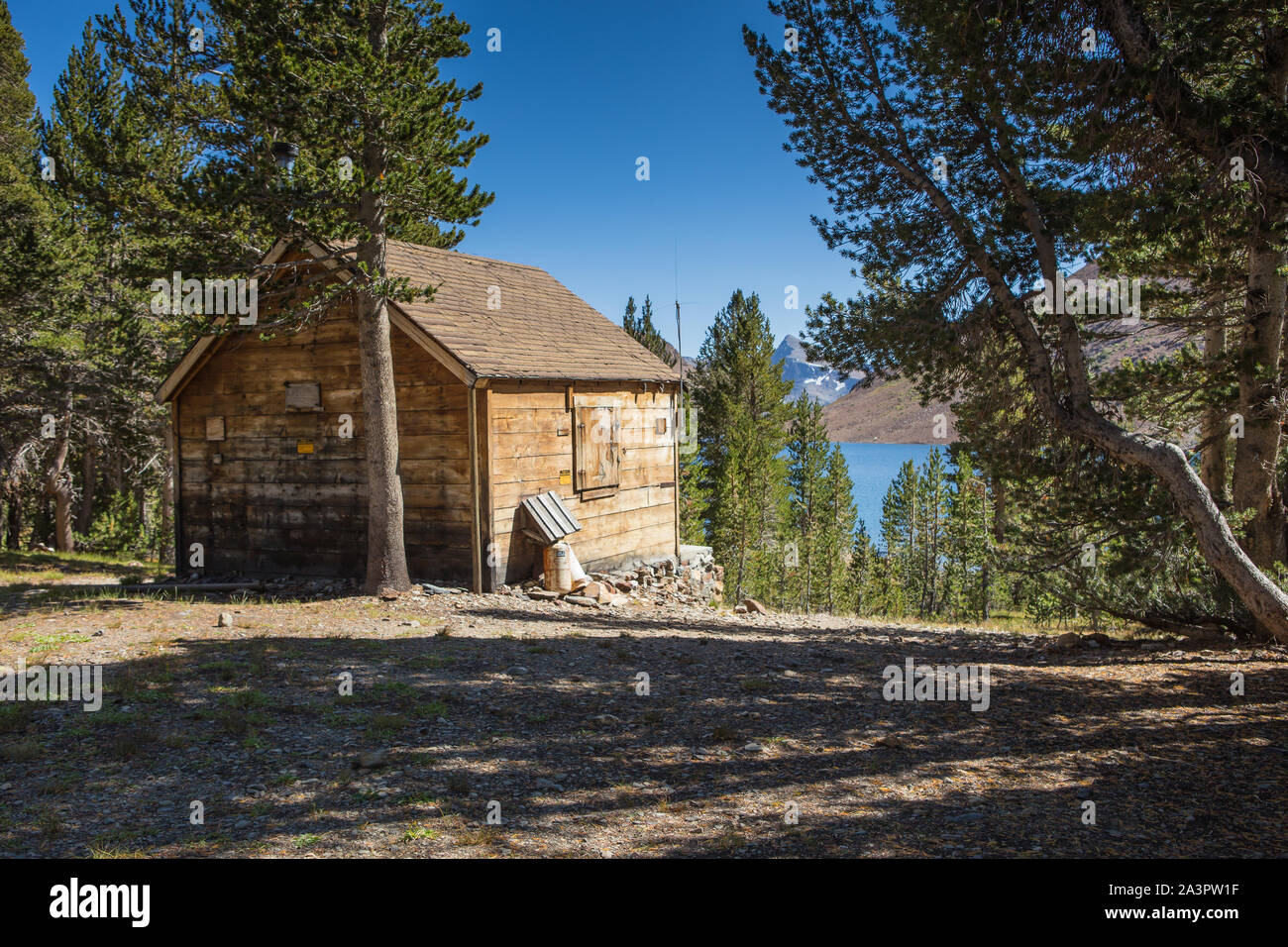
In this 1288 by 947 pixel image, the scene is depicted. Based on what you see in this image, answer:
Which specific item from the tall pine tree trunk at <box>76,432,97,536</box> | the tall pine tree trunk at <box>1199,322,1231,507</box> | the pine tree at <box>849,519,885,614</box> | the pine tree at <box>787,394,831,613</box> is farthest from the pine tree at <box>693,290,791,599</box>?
the tall pine tree trunk at <box>1199,322,1231,507</box>

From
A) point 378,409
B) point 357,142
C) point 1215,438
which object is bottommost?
point 1215,438

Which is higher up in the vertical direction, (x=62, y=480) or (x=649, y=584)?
(x=62, y=480)

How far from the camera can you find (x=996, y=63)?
26.7 ft

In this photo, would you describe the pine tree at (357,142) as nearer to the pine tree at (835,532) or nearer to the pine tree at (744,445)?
the pine tree at (744,445)

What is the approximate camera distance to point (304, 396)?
51.2 feet

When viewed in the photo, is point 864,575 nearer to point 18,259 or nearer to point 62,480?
point 62,480

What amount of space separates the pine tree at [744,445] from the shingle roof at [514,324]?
984 inches

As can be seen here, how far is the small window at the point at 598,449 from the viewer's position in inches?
642

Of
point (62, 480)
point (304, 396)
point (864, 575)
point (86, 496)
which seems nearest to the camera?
point (304, 396)

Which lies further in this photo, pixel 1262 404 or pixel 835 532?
pixel 835 532

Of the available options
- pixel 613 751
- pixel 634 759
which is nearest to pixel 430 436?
pixel 613 751

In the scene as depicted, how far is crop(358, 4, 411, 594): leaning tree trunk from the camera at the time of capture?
1314 centimetres

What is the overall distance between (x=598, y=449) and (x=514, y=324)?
3.24m

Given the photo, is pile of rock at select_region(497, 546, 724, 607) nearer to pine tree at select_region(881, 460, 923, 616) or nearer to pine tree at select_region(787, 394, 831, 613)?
pine tree at select_region(787, 394, 831, 613)
